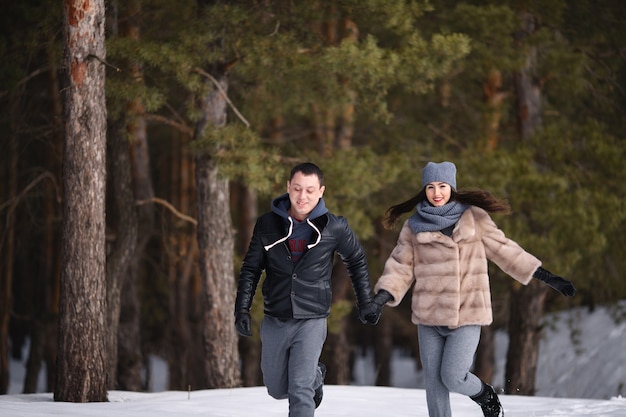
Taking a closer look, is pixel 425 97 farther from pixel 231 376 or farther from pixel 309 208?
pixel 309 208

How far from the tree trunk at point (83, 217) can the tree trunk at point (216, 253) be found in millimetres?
2857

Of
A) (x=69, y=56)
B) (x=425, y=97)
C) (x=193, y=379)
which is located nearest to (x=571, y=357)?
(x=425, y=97)

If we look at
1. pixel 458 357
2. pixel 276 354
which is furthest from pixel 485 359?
pixel 276 354

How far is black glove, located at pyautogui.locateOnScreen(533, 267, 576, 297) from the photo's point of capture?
6551 mm

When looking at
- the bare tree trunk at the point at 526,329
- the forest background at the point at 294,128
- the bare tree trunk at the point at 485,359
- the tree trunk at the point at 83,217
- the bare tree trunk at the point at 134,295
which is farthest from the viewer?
the bare tree trunk at the point at 485,359

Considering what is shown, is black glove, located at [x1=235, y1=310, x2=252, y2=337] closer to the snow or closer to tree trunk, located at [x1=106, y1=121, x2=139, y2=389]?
the snow

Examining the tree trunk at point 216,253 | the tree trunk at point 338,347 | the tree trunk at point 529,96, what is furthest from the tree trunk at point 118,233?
the tree trunk at point 529,96

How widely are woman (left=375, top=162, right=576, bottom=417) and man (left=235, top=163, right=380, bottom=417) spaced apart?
47 cm

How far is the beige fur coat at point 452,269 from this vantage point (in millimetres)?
6543

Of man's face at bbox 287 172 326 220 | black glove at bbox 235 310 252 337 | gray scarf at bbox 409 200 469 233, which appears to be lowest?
black glove at bbox 235 310 252 337

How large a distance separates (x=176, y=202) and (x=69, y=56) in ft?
59.1

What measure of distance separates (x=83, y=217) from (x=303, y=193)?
3323mm

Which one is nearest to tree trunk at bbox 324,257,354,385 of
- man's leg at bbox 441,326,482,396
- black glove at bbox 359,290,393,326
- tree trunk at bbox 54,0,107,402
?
tree trunk at bbox 54,0,107,402

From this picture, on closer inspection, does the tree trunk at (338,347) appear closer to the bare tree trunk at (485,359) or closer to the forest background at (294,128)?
the forest background at (294,128)
